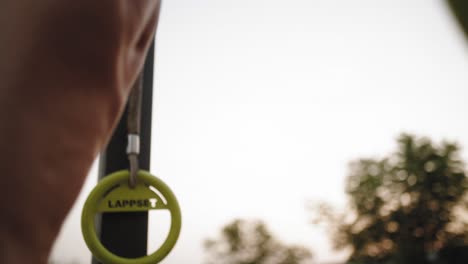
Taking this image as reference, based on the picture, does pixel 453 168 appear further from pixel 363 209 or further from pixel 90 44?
pixel 90 44

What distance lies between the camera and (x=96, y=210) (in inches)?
24.7

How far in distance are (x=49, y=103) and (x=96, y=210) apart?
36 centimetres

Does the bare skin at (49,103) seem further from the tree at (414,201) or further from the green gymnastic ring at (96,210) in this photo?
the tree at (414,201)

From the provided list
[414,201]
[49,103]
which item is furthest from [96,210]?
[414,201]

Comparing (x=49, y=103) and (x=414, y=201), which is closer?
(x=49, y=103)

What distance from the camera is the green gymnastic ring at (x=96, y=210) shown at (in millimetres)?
583

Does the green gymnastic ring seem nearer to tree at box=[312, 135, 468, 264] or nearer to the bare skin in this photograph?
the bare skin

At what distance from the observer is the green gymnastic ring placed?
58 centimetres

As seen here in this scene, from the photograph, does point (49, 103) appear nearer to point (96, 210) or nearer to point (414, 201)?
point (96, 210)

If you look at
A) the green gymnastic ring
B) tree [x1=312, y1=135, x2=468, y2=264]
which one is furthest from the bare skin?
tree [x1=312, y1=135, x2=468, y2=264]

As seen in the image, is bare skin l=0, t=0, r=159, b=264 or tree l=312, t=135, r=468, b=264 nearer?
bare skin l=0, t=0, r=159, b=264

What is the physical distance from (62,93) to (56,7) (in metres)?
0.07

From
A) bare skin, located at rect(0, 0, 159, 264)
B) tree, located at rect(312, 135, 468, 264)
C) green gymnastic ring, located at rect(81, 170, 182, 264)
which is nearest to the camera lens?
bare skin, located at rect(0, 0, 159, 264)

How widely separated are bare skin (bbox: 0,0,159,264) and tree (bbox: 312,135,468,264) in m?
16.6
